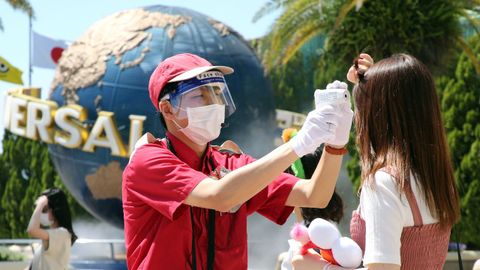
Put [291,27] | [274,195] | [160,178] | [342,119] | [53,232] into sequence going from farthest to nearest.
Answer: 1. [291,27]
2. [53,232]
3. [274,195]
4. [160,178]
5. [342,119]

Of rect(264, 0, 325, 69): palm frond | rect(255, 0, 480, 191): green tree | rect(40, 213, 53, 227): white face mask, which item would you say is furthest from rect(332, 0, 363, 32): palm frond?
rect(40, 213, 53, 227): white face mask

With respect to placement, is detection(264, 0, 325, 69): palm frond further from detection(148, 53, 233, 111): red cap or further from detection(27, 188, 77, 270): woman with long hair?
detection(148, 53, 233, 111): red cap

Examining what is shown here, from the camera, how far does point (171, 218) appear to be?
2.87m

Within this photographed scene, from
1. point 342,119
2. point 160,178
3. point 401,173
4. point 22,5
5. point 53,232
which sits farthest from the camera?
point 22,5

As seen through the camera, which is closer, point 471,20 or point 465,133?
point 471,20

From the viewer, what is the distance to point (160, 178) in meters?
2.93

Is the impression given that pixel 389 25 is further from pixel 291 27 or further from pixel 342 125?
pixel 342 125

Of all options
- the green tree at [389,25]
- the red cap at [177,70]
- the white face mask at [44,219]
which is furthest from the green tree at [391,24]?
the red cap at [177,70]

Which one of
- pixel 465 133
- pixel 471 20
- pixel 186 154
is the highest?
pixel 186 154

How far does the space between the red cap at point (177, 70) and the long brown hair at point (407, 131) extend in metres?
0.62

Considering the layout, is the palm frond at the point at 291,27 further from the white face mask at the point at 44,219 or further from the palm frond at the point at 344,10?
the white face mask at the point at 44,219

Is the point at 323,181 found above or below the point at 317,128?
below

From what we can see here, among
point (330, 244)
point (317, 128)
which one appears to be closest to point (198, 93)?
point (317, 128)

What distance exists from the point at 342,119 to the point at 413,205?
393mm
